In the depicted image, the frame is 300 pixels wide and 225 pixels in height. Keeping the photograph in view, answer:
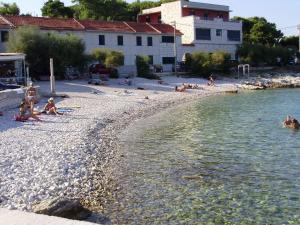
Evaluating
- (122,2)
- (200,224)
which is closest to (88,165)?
(200,224)

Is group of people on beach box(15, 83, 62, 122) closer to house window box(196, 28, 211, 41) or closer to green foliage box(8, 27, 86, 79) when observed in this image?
green foliage box(8, 27, 86, 79)

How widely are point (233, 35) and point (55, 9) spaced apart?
30.0 m

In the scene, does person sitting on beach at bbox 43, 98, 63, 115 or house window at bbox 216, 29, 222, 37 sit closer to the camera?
person sitting on beach at bbox 43, 98, 63, 115

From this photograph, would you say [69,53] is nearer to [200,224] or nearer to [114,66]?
[114,66]

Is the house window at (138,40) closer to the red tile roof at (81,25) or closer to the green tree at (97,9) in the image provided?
the red tile roof at (81,25)

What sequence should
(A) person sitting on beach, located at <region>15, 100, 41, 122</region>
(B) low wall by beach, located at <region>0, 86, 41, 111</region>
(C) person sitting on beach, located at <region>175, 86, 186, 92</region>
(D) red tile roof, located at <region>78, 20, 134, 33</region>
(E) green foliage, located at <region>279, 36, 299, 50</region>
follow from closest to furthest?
(A) person sitting on beach, located at <region>15, 100, 41, 122</region> → (B) low wall by beach, located at <region>0, 86, 41, 111</region> → (C) person sitting on beach, located at <region>175, 86, 186, 92</region> → (D) red tile roof, located at <region>78, 20, 134, 33</region> → (E) green foliage, located at <region>279, 36, 299, 50</region>

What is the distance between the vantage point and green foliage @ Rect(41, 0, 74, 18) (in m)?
82.1

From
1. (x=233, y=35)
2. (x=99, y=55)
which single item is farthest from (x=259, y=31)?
(x=99, y=55)

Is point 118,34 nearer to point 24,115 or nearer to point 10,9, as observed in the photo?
point 10,9

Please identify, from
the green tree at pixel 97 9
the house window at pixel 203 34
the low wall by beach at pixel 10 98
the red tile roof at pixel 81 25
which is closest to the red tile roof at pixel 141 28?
the red tile roof at pixel 81 25

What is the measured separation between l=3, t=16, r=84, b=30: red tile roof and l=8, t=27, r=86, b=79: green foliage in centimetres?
547

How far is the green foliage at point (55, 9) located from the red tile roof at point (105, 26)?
1843cm

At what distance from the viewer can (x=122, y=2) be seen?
89.8 m

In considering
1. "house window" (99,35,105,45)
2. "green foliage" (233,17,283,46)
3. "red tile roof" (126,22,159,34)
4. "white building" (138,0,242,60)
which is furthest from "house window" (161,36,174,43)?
"green foliage" (233,17,283,46)
